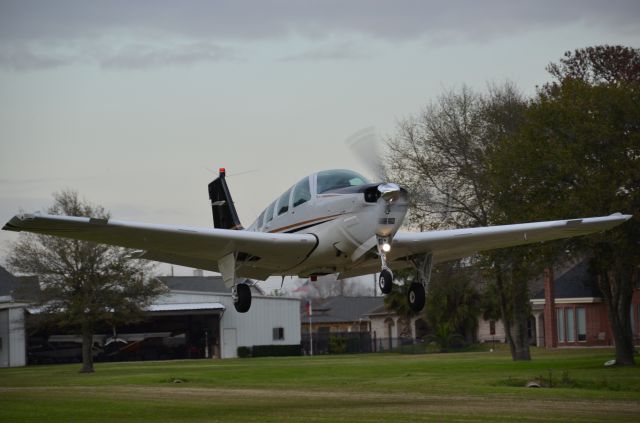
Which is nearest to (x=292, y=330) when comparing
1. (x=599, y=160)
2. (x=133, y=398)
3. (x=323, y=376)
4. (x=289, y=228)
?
(x=323, y=376)

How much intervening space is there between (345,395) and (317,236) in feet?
25.7

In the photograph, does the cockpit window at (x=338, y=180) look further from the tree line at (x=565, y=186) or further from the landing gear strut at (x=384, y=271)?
the tree line at (x=565, y=186)

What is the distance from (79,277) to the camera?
50.4 m

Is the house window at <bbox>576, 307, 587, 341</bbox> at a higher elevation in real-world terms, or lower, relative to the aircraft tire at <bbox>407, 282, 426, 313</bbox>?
lower

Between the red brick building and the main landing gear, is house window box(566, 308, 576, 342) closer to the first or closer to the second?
the red brick building

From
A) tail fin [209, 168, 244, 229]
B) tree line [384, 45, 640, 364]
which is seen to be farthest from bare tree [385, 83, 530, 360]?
tail fin [209, 168, 244, 229]

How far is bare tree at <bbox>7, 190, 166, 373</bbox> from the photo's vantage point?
49.9m

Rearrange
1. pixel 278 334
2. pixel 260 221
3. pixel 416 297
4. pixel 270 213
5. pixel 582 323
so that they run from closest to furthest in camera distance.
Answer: pixel 416 297 → pixel 270 213 → pixel 260 221 → pixel 582 323 → pixel 278 334

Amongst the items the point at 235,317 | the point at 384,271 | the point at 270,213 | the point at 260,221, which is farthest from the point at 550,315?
the point at 384,271

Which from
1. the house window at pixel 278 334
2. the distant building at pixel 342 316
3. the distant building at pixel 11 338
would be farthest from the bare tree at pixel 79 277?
the distant building at pixel 342 316

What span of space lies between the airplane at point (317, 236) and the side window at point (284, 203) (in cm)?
2

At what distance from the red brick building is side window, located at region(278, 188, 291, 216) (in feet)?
141

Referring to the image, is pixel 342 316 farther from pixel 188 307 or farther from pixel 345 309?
pixel 188 307

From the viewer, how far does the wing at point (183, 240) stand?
2069 cm
